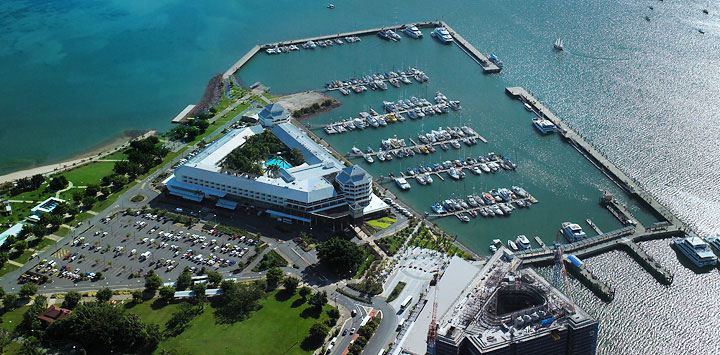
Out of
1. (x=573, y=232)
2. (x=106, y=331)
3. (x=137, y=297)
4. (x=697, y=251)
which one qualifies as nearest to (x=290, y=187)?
(x=137, y=297)

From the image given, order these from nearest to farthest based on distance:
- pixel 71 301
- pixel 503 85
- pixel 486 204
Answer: pixel 71 301, pixel 486 204, pixel 503 85

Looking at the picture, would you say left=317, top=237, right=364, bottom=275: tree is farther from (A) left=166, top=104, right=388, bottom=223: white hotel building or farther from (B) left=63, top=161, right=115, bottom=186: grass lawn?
(B) left=63, top=161, right=115, bottom=186: grass lawn

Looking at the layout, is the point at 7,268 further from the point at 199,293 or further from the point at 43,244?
the point at 199,293

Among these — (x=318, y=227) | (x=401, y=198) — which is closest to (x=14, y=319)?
(x=318, y=227)

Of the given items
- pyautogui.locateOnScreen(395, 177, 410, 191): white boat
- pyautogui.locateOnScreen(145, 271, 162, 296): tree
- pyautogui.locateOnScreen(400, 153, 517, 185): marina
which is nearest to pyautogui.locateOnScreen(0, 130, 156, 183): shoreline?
pyautogui.locateOnScreen(145, 271, 162, 296): tree

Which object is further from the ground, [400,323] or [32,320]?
[400,323]
